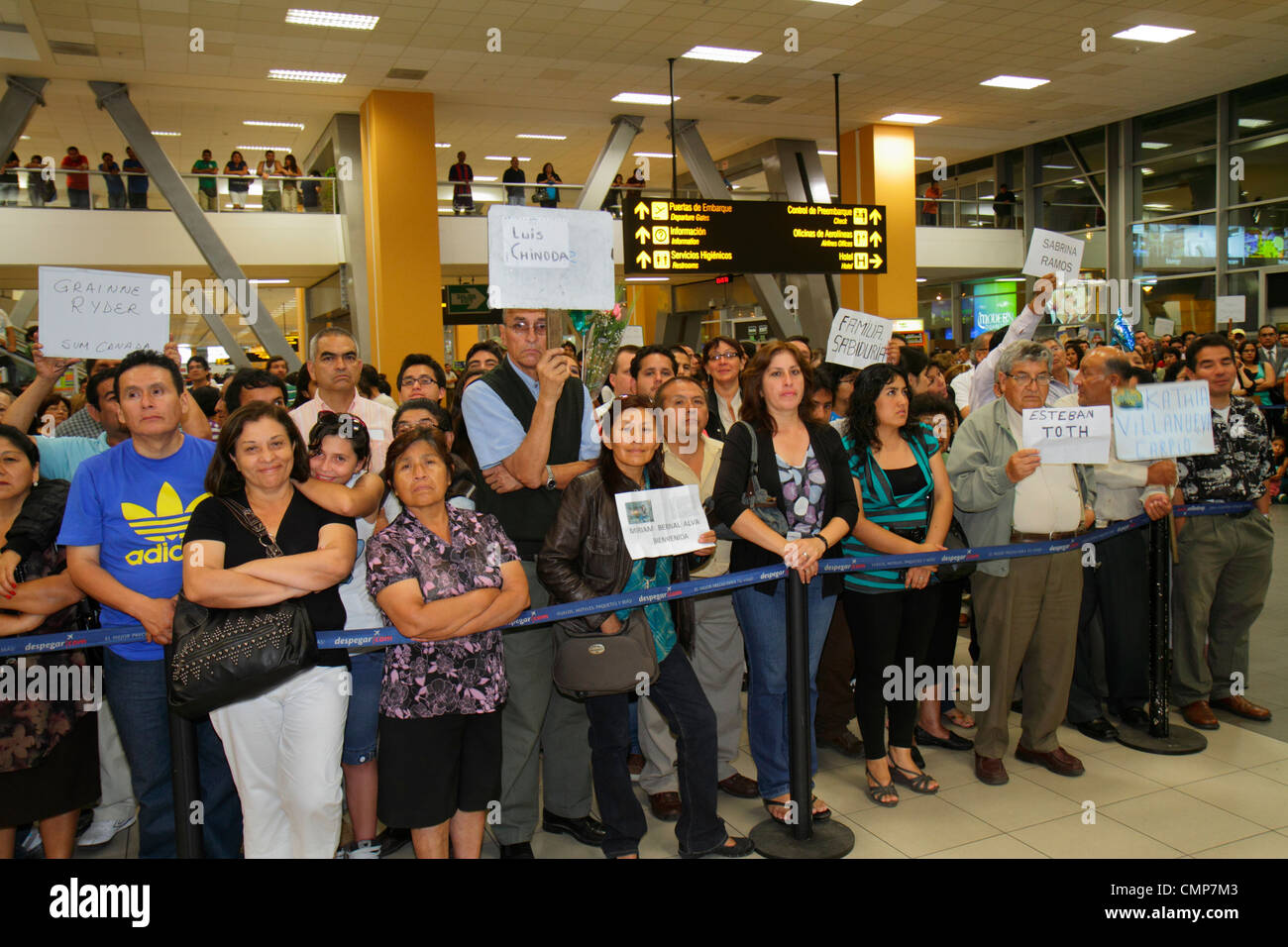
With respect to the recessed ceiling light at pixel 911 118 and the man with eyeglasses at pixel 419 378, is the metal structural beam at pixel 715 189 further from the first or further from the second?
the man with eyeglasses at pixel 419 378

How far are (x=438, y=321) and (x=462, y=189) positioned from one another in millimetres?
3502

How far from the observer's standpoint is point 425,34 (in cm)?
948

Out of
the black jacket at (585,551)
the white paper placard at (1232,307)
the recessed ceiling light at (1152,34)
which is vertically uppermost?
the recessed ceiling light at (1152,34)

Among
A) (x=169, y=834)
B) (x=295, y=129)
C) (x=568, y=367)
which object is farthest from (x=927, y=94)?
(x=169, y=834)

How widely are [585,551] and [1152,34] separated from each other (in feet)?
36.7

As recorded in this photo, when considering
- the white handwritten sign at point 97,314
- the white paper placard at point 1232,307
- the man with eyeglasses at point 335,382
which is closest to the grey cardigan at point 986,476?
the man with eyeglasses at point 335,382

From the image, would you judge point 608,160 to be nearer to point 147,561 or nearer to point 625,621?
point 625,621

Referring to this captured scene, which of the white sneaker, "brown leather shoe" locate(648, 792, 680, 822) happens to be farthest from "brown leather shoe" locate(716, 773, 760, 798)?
the white sneaker

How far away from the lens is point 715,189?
1284cm

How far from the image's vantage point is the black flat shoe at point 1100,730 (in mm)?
4281

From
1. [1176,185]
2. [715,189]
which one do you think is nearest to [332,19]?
[715,189]

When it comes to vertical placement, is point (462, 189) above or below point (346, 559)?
above

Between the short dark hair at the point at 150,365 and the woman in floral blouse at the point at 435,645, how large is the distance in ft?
2.62
